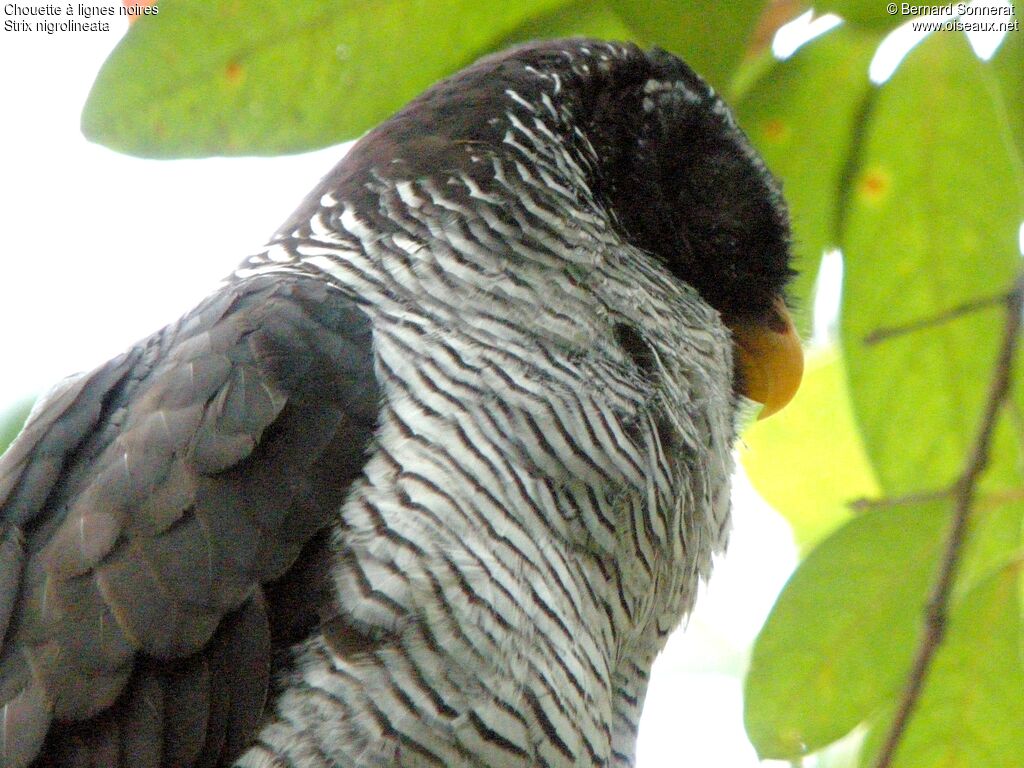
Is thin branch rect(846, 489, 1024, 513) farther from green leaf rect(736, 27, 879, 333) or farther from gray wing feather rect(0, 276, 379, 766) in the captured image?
gray wing feather rect(0, 276, 379, 766)

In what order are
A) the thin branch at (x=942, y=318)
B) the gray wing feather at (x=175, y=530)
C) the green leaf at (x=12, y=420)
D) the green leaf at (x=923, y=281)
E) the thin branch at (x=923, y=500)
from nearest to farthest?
the gray wing feather at (x=175, y=530) < the thin branch at (x=942, y=318) < the thin branch at (x=923, y=500) < the green leaf at (x=923, y=281) < the green leaf at (x=12, y=420)

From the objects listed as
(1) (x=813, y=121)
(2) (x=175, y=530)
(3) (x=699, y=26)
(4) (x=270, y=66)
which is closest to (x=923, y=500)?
(1) (x=813, y=121)

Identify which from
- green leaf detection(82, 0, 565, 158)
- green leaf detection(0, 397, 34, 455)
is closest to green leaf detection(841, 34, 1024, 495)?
green leaf detection(82, 0, 565, 158)

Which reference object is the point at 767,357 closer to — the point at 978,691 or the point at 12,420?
the point at 978,691

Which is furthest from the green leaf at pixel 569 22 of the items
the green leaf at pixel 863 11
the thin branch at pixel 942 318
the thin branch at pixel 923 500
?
the thin branch at pixel 923 500

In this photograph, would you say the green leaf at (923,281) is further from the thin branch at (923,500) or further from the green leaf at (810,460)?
the green leaf at (810,460)

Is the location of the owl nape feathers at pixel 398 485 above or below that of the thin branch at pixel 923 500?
above
